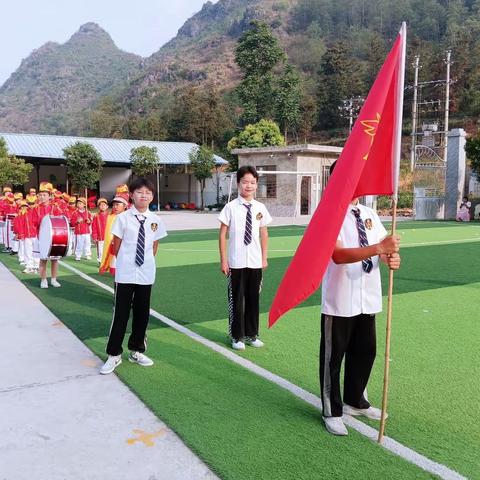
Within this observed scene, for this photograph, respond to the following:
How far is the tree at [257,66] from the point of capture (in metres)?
53.8

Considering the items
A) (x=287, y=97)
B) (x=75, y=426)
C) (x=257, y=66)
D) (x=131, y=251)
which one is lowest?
(x=75, y=426)

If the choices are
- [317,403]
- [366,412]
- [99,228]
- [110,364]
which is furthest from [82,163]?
[366,412]

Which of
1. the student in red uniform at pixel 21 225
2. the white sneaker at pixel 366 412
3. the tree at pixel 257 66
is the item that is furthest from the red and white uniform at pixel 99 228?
the tree at pixel 257 66

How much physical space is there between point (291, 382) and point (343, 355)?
92 cm

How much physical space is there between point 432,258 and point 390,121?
9.81 m

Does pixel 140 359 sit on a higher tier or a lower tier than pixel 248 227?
lower

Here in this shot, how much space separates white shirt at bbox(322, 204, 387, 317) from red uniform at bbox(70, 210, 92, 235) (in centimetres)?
1056

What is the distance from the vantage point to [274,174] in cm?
3088

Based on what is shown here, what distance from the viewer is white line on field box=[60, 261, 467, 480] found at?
2.99m

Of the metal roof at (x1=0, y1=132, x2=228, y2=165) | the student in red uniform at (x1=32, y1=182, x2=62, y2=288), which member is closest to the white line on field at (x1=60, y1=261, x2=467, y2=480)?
the student in red uniform at (x1=32, y1=182, x2=62, y2=288)

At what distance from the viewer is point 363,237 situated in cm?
347

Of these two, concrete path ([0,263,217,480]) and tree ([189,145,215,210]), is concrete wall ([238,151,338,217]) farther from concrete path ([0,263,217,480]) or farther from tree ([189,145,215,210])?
concrete path ([0,263,217,480])

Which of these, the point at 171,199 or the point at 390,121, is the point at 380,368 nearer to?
the point at 390,121

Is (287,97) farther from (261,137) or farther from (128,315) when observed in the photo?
(128,315)
